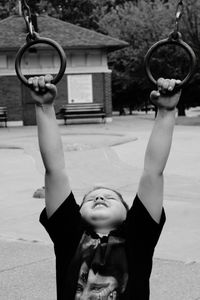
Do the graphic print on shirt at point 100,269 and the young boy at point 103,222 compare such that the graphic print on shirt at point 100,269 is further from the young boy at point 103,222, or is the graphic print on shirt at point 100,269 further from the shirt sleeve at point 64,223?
the shirt sleeve at point 64,223

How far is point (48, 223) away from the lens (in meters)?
2.68

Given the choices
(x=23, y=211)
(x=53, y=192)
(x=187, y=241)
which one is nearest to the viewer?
(x=53, y=192)

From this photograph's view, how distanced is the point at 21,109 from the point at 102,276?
28.2 metres

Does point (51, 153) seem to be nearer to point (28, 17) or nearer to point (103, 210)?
point (103, 210)

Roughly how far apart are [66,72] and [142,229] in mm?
27872

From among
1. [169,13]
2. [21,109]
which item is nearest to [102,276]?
[21,109]

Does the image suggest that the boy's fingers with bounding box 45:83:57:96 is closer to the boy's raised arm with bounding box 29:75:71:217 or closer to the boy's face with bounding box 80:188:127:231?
the boy's raised arm with bounding box 29:75:71:217

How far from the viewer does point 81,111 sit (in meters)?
30.0

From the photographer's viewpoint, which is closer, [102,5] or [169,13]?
[169,13]

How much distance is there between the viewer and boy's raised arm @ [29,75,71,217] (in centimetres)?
262

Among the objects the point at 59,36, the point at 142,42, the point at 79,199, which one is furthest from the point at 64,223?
the point at 142,42

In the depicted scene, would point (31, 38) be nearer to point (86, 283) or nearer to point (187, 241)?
point (86, 283)

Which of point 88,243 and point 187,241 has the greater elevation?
point 88,243

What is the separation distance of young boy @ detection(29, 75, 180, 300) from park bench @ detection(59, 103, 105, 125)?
26966 millimetres
